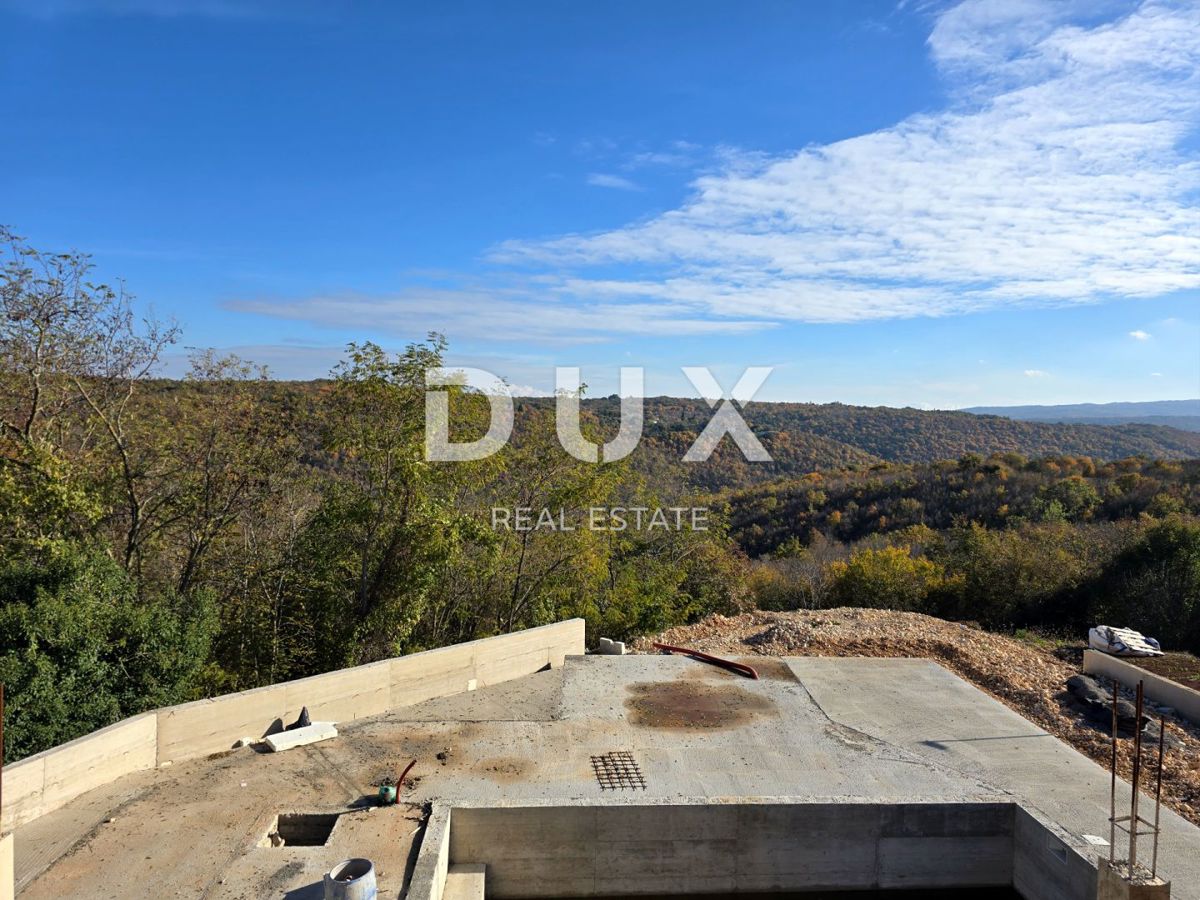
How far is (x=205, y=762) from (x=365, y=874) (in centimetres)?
275

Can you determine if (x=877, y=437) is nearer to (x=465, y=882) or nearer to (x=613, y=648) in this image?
(x=613, y=648)

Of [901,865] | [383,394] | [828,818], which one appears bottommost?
[901,865]

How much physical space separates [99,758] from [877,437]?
143 feet

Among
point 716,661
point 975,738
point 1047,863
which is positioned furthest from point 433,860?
point 975,738

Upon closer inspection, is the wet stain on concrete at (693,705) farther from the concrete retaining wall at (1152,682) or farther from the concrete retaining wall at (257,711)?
the concrete retaining wall at (1152,682)

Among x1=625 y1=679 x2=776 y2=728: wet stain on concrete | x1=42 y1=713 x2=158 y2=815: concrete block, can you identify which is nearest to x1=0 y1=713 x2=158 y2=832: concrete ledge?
x1=42 y1=713 x2=158 y2=815: concrete block

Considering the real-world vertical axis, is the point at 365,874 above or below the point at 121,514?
below

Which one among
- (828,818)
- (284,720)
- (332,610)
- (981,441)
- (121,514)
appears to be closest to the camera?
(828,818)

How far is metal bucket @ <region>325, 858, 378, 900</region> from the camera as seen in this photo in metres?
4.49

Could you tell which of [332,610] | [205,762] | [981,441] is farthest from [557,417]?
[981,441]

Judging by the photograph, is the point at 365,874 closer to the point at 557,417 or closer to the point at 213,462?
the point at 213,462

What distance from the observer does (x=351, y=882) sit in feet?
14.7

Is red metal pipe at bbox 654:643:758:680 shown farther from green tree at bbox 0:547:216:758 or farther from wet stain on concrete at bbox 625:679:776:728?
green tree at bbox 0:547:216:758

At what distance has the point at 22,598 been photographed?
6.44 metres
